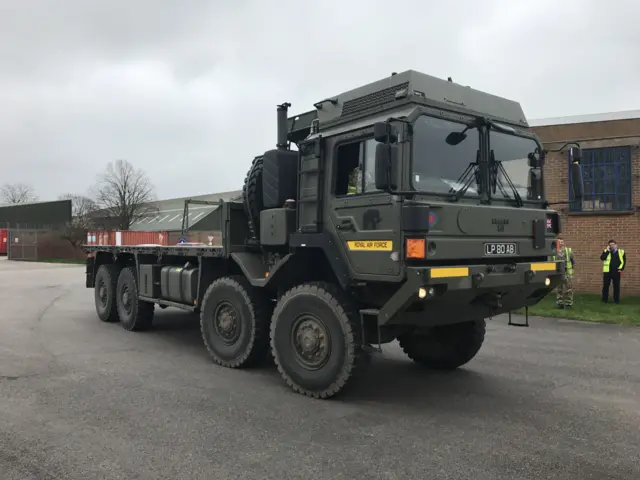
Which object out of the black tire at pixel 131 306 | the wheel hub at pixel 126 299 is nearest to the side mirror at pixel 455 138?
the black tire at pixel 131 306

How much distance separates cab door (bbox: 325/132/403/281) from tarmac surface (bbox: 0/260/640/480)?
1449mm

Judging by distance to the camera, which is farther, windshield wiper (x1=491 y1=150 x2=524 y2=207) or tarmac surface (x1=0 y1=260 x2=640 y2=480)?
windshield wiper (x1=491 y1=150 x2=524 y2=207)

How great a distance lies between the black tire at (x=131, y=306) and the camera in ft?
31.4

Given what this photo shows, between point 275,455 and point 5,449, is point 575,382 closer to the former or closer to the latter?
point 275,455

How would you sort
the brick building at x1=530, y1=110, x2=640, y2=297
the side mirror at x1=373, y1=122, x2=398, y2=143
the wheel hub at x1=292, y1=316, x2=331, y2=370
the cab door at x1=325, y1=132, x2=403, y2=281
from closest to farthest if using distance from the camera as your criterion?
the side mirror at x1=373, y1=122, x2=398, y2=143 < the cab door at x1=325, y1=132, x2=403, y2=281 < the wheel hub at x1=292, y1=316, x2=331, y2=370 < the brick building at x1=530, y1=110, x2=640, y2=297

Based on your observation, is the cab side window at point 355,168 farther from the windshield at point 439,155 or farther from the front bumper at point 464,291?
the front bumper at point 464,291

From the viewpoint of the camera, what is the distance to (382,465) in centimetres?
395

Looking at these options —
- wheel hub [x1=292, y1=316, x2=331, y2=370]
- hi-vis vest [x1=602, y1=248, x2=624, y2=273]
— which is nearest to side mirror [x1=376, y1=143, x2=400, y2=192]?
wheel hub [x1=292, y1=316, x2=331, y2=370]

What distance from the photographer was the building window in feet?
46.2

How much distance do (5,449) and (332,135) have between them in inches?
161

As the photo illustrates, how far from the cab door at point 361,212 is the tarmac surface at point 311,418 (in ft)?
4.76

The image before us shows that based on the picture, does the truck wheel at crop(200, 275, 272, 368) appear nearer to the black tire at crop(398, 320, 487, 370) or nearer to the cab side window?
the black tire at crop(398, 320, 487, 370)

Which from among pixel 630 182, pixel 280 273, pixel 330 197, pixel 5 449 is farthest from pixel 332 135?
pixel 630 182

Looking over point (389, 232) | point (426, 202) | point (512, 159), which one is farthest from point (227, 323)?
point (512, 159)
